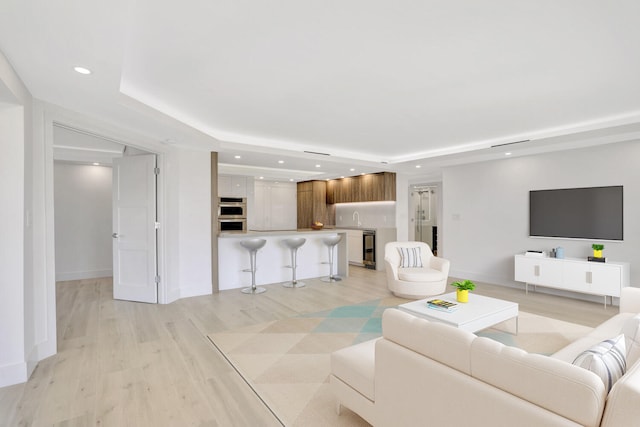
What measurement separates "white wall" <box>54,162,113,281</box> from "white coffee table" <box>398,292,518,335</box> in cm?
627

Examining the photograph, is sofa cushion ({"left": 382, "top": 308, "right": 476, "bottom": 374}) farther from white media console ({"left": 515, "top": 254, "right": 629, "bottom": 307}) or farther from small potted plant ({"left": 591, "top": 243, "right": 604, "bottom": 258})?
small potted plant ({"left": 591, "top": 243, "right": 604, "bottom": 258})

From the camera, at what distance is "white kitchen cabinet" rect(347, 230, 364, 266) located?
821cm

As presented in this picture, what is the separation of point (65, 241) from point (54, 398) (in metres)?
5.06

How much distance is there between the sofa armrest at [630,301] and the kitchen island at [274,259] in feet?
14.1

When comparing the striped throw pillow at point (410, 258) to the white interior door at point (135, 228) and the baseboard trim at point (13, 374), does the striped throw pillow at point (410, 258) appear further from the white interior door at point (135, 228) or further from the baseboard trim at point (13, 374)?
the baseboard trim at point (13, 374)

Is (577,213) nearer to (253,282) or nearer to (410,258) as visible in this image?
(410,258)

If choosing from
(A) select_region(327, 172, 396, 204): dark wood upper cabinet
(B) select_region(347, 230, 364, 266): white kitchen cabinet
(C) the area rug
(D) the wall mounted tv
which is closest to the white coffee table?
(C) the area rug

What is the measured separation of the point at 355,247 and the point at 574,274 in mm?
4550

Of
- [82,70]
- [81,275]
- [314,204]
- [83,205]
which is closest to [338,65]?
[82,70]

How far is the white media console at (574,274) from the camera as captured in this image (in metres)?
4.45

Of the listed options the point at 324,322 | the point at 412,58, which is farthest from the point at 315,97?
the point at 324,322

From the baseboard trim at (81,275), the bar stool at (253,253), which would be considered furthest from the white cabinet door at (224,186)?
the baseboard trim at (81,275)

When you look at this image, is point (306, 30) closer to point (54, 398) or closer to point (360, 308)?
point (54, 398)

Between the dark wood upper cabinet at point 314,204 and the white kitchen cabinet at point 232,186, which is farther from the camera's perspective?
the dark wood upper cabinet at point 314,204
